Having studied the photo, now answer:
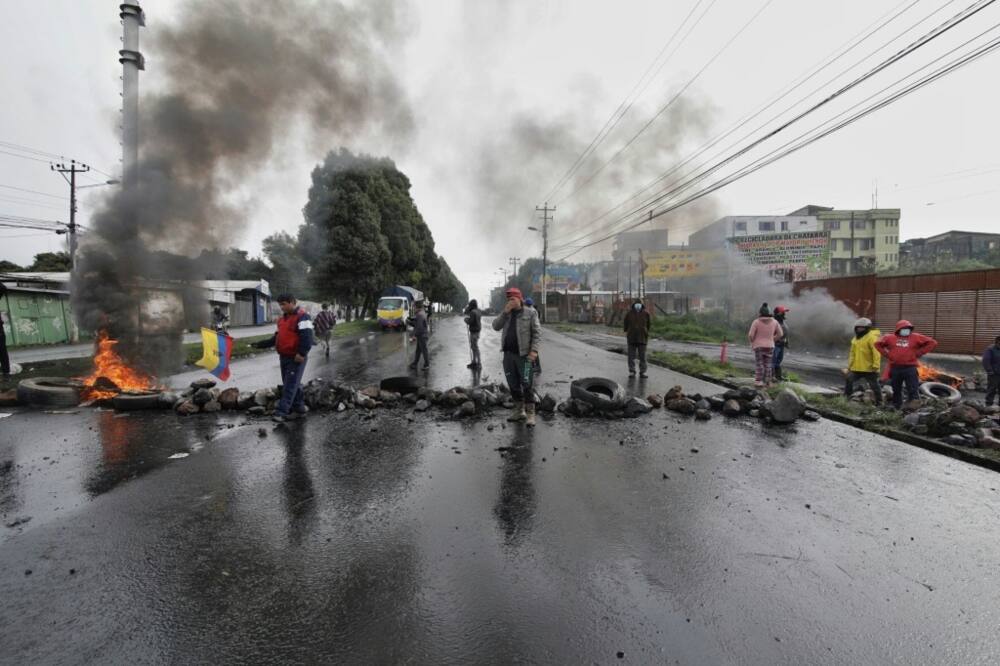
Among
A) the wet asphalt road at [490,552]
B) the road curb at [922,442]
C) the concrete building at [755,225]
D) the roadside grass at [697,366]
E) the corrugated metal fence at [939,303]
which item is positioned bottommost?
the wet asphalt road at [490,552]

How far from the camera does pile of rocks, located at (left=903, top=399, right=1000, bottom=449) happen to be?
18.0 feet

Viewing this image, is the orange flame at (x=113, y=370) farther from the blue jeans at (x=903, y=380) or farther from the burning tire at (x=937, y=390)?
the burning tire at (x=937, y=390)

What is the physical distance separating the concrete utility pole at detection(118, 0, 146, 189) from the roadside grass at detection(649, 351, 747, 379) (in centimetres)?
1216

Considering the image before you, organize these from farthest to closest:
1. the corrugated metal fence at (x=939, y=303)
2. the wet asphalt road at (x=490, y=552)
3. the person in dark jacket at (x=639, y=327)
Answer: the corrugated metal fence at (x=939, y=303), the person in dark jacket at (x=639, y=327), the wet asphalt road at (x=490, y=552)

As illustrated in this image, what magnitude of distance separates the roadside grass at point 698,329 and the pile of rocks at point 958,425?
56.3ft

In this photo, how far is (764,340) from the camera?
30.1 ft

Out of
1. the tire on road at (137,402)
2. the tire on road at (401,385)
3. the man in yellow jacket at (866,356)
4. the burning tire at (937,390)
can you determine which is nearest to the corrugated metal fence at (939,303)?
the burning tire at (937,390)

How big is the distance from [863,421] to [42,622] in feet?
27.3

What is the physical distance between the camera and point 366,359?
46.3ft

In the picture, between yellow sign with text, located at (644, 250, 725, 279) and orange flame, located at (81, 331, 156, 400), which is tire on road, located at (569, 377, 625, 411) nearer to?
orange flame, located at (81, 331, 156, 400)

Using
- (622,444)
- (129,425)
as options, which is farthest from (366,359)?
(622,444)

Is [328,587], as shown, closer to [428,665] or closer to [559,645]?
[428,665]

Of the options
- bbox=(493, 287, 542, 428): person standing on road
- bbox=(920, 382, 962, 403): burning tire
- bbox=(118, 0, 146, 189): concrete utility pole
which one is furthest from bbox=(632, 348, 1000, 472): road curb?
bbox=(118, 0, 146, 189): concrete utility pole

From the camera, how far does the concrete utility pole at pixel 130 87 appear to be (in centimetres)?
858
